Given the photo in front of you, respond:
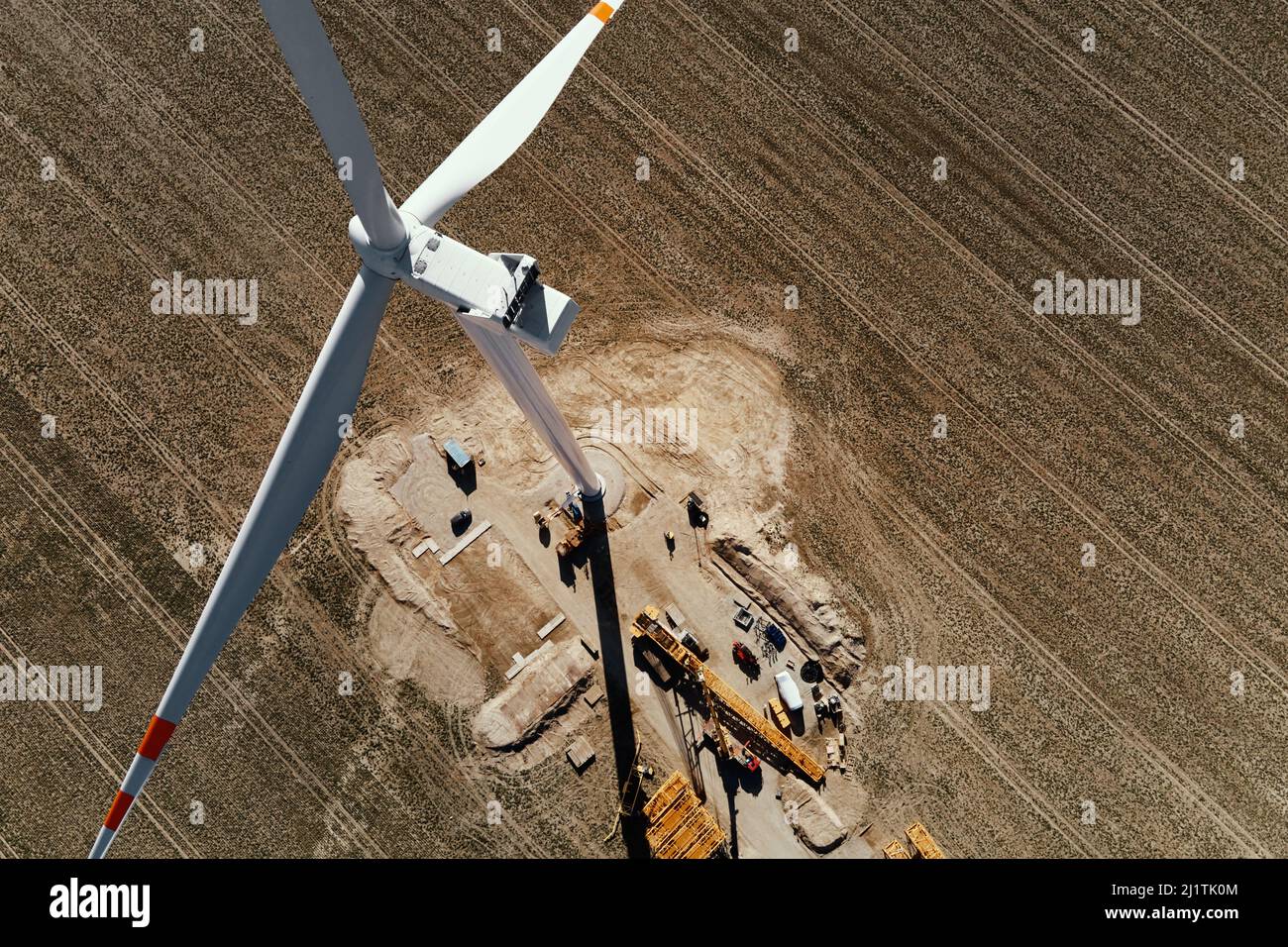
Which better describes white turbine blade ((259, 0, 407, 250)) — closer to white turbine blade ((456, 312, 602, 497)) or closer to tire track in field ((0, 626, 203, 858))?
white turbine blade ((456, 312, 602, 497))

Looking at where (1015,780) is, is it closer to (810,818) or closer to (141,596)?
(810,818)

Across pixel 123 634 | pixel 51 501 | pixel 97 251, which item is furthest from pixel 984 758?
pixel 97 251

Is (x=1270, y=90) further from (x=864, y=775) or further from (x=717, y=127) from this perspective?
(x=864, y=775)

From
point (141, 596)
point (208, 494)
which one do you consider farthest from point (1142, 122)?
point (141, 596)

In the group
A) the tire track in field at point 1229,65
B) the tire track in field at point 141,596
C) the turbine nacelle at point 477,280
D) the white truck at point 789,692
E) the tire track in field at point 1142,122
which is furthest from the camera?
the tire track in field at point 1229,65

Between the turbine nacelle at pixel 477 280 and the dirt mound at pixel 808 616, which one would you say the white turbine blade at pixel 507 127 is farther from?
the dirt mound at pixel 808 616

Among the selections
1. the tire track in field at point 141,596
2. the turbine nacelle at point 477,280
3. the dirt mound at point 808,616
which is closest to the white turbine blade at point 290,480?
the turbine nacelle at point 477,280
